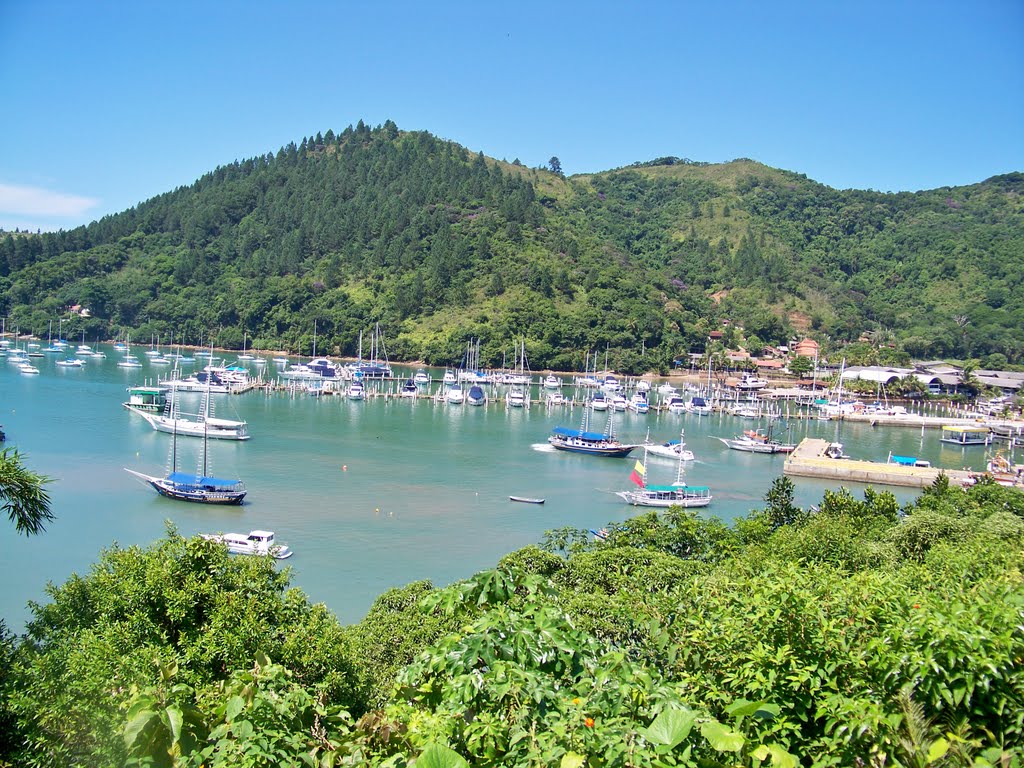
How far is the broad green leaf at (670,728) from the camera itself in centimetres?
281

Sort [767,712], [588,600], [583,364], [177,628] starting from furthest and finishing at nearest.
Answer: [583,364]
[588,600]
[177,628]
[767,712]

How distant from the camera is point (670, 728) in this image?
2859 millimetres

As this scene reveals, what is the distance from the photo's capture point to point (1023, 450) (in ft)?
119

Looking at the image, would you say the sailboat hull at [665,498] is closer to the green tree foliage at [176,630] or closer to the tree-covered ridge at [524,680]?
the tree-covered ridge at [524,680]

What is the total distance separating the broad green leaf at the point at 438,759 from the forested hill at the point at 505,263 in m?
53.5

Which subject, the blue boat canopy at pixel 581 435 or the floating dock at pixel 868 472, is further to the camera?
the blue boat canopy at pixel 581 435

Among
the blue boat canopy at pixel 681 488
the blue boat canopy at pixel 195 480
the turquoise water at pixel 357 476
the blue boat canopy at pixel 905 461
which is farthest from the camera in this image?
the blue boat canopy at pixel 905 461

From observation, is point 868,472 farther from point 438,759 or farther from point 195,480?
point 438,759

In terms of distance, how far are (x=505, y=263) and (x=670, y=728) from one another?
65.3m

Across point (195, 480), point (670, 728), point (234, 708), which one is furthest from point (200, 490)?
point (670, 728)

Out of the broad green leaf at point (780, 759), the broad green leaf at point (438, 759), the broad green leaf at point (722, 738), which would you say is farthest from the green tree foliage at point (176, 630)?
the broad green leaf at point (780, 759)

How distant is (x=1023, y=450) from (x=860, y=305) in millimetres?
42320

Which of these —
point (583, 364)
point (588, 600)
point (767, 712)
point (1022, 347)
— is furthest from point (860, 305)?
point (767, 712)

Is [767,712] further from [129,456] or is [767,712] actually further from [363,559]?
[129,456]
